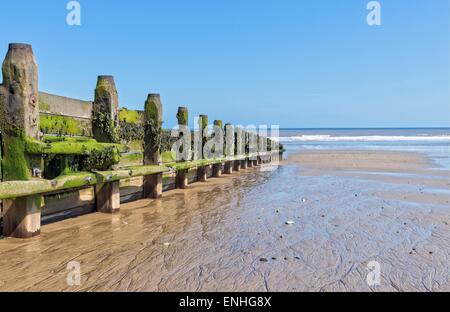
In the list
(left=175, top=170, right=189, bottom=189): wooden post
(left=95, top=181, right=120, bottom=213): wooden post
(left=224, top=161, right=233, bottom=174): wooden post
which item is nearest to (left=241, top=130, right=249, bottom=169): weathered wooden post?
(left=224, top=161, right=233, bottom=174): wooden post

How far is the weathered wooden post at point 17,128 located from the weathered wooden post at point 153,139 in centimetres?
401

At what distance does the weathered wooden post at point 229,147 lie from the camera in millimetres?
16203

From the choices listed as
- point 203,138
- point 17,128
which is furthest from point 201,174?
point 17,128

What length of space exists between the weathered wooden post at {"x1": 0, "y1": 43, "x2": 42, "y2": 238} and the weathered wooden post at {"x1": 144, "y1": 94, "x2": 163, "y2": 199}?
158 inches

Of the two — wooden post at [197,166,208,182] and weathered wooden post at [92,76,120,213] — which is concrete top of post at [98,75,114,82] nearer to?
weathered wooden post at [92,76,120,213]

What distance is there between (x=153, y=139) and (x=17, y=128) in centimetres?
415

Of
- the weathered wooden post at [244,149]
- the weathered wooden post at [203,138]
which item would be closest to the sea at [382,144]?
the weathered wooden post at [244,149]

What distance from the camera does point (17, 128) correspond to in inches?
219

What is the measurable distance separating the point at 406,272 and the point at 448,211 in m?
4.44

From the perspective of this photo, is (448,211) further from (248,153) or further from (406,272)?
(248,153)

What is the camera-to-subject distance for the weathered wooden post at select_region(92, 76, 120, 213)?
751cm

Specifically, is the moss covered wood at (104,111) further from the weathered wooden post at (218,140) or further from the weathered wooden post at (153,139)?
the weathered wooden post at (218,140)

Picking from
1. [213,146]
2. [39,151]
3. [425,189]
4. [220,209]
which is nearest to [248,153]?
[213,146]

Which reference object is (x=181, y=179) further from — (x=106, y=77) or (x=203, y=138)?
(x=106, y=77)
